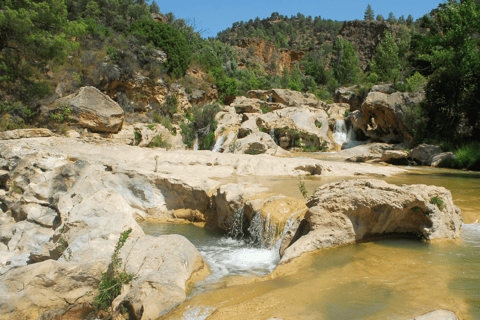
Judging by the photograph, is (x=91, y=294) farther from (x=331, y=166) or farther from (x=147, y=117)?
(x=147, y=117)

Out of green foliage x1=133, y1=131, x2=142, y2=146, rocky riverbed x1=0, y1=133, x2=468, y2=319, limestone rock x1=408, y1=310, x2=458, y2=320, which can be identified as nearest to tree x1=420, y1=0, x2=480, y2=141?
rocky riverbed x1=0, y1=133, x2=468, y2=319

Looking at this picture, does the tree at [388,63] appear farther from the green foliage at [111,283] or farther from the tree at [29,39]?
the green foliage at [111,283]

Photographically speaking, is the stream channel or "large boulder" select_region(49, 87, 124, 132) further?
"large boulder" select_region(49, 87, 124, 132)

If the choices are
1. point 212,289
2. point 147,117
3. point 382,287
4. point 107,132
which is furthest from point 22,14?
point 382,287

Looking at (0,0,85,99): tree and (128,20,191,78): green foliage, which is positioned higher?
(128,20,191,78): green foliage

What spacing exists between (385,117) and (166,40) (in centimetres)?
1675

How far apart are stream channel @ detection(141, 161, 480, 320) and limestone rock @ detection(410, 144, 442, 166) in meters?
11.1

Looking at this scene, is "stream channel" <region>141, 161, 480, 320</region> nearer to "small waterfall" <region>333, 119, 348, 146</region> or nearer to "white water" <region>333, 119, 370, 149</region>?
"white water" <region>333, 119, 370, 149</region>

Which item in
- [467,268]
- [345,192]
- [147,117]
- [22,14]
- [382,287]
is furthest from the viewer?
[147,117]

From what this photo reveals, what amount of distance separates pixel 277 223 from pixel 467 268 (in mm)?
2723

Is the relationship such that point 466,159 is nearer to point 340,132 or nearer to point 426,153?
point 426,153

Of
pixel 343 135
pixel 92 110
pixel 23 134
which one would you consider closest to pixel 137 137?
pixel 92 110

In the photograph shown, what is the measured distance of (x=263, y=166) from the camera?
Result: 10625mm

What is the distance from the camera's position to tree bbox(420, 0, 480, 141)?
45.6 feet
